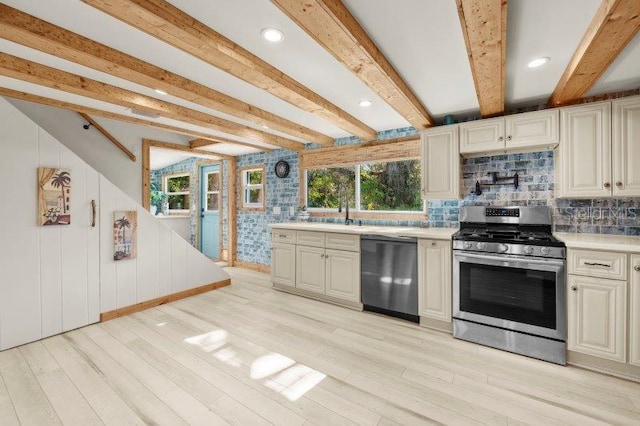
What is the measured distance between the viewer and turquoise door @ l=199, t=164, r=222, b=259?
21.1ft

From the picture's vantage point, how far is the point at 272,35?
179cm

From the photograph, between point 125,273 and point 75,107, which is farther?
point 125,273

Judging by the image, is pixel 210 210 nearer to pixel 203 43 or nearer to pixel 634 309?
pixel 203 43

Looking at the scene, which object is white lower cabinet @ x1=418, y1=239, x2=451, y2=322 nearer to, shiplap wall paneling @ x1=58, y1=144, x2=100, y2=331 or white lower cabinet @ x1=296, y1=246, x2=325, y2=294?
white lower cabinet @ x1=296, y1=246, x2=325, y2=294

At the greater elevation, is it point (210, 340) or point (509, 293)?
point (509, 293)

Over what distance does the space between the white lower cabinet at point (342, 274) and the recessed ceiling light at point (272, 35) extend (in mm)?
2365

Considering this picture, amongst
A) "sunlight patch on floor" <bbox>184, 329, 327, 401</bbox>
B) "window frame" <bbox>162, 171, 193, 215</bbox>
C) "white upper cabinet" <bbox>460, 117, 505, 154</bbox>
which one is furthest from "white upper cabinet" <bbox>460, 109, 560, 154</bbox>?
"window frame" <bbox>162, 171, 193, 215</bbox>

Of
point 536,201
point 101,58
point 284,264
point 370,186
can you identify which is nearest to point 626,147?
point 536,201

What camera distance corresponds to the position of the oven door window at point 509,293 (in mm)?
2348

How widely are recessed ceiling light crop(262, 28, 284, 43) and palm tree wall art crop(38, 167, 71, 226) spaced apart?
8.16ft

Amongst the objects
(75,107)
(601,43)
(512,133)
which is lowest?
(512,133)

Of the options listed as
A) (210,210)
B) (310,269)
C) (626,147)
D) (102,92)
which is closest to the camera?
(626,147)

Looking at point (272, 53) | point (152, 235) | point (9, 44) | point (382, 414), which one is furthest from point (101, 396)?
point (272, 53)

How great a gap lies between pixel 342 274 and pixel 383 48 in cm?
246
